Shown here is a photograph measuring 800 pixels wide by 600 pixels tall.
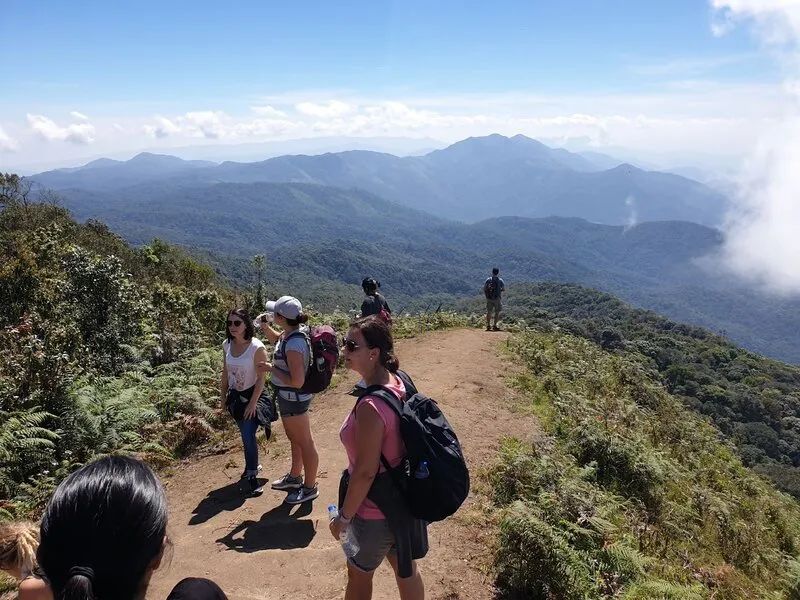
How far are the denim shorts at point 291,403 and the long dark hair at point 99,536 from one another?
140 inches

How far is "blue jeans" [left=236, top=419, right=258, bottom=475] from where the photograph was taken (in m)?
5.66

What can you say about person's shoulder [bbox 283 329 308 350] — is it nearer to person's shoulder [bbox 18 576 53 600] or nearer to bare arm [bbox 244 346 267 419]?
bare arm [bbox 244 346 267 419]

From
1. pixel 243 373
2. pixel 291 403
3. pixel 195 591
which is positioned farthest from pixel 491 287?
pixel 195 591

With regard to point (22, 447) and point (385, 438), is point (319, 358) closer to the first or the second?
point (385, 438)

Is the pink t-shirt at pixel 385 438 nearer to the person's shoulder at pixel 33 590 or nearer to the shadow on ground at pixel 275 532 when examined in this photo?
the person's shoulder at pixel 33 590

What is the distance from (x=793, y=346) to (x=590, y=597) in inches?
9580

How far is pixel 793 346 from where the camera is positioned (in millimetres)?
196625

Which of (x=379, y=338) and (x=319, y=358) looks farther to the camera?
(x=319, y=358)

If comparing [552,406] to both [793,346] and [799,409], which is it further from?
[793,346]

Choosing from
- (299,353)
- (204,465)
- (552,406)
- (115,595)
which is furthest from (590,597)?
(552,406)

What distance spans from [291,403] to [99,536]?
12.1 feet

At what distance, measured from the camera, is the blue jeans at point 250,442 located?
5.66 metres

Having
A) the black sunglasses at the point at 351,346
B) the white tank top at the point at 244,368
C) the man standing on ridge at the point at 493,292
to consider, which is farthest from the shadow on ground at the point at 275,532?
the man standing on ridge at the point at 493,292

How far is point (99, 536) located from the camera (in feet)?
4.93
